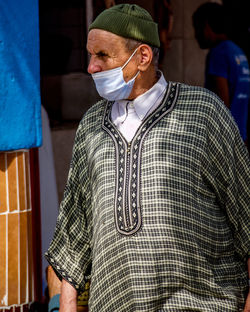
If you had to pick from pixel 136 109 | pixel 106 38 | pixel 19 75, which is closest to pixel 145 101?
pixel 136 109

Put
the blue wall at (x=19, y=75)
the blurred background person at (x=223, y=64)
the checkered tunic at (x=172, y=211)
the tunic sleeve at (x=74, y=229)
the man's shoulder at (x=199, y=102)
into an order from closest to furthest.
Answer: the checkered tunic at (x=172, y=211) < the man's shoulder at (x=199, y=102) < the tunic sleeve at (x=74, y=229) < the blue wall at (x=19, y=75) < the blurred background person at (x=223, y=64)

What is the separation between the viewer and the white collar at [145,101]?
2834 millimetres

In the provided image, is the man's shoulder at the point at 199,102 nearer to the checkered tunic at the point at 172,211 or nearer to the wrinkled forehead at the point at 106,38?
the checkered tunic at the point at 172,211

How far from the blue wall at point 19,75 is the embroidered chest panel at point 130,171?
92cm

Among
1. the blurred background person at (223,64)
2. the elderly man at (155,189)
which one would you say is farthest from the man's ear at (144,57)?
the blurred background person at (223,64)

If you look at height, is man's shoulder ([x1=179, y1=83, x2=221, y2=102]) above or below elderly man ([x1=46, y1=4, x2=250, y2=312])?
above

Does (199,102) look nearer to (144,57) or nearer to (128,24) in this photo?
(144,57)

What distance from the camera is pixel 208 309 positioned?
2.69m

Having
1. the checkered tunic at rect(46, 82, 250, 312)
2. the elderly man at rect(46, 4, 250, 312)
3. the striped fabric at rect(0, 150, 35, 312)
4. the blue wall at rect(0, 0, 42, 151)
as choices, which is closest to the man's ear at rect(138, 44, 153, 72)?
the elderly man at rect(46, 4, 250, 312)

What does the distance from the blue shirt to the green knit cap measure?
2.82 meters

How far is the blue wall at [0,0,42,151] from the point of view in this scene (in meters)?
3.57

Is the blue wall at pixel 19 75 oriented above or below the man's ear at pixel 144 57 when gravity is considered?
below

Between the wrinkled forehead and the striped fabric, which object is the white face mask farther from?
the striped fabric

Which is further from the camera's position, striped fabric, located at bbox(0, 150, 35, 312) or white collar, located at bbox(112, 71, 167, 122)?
striped fabric, located at bbox(0, 150, 35, 312)
